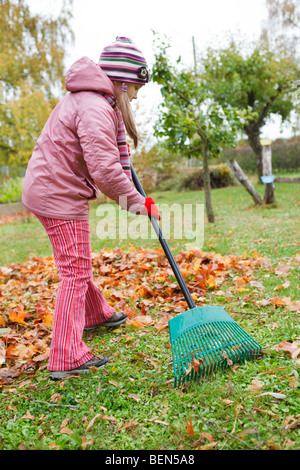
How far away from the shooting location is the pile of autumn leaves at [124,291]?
257cm

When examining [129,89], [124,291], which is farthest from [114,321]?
[129,89]

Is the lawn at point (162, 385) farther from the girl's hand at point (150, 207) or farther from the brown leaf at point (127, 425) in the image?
the girl's hand at point (150, 207)

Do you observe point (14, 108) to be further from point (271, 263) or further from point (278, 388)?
point (278, 388)

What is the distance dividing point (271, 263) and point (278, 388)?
2.27 m

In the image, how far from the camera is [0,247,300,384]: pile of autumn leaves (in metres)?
2.57

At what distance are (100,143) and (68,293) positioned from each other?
2.65 ft

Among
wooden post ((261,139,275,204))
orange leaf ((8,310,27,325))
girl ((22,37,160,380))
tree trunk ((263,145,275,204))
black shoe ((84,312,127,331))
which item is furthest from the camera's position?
tree trunk ((263,145,275,204))

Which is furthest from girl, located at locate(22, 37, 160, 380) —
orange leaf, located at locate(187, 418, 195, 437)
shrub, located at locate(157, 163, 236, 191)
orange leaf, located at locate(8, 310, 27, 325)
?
shrub, located at locate(157, 163, 236, 191)

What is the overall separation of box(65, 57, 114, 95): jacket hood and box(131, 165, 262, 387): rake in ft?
4.15

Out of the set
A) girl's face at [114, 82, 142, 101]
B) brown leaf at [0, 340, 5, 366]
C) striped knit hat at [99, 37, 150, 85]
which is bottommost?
brown leaf at [0, 340, 5, 366]

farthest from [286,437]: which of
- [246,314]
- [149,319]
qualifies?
[149,319]

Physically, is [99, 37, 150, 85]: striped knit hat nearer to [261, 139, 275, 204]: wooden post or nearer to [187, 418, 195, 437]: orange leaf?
[187, 418, 195, 437]: orange leaf

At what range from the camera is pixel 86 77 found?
6.38 feet

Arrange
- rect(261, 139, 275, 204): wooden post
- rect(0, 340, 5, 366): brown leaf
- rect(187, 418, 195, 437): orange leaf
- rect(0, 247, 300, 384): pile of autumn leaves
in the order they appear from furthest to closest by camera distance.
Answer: rect(261, 139, 275, 204): wooden post < rect(0, 247, 300, 384): pile of autumn leaves < rect(0, 340, 5, 366): brown leaf < rect(187, 418, 195, 437): orange leaf
